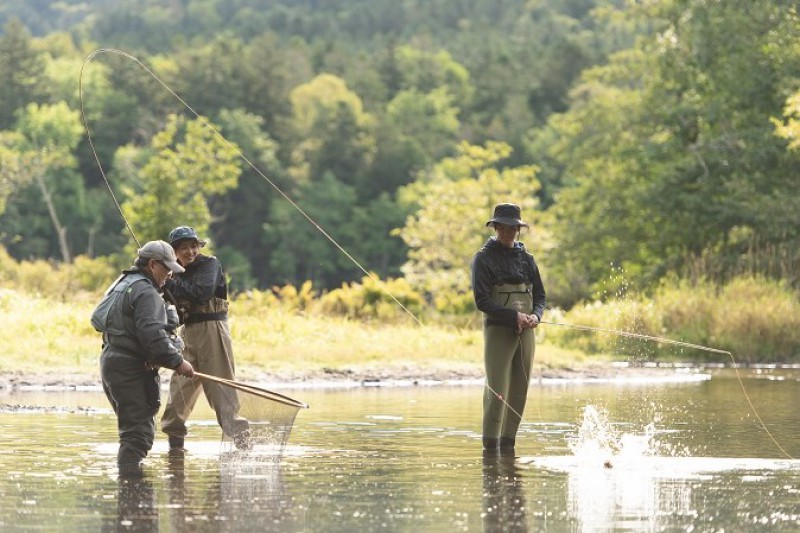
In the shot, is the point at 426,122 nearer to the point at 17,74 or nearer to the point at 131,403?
the point at 17,74

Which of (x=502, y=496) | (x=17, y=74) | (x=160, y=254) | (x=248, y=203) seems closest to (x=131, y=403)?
(x=160, y=254)

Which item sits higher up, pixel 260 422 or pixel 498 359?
pixel 498 359

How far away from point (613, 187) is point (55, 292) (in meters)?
19.4

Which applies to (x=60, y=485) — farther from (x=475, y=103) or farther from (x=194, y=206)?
(x=475, y=103)

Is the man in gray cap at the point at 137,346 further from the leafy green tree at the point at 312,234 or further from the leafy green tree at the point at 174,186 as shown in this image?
the leafy green tree at the point at 312,234

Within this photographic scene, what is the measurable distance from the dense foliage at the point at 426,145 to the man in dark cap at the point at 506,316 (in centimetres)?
239

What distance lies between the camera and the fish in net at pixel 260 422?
12844 millimetres

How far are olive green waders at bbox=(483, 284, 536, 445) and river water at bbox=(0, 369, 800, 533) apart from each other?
372 mm

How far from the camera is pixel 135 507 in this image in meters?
10.5

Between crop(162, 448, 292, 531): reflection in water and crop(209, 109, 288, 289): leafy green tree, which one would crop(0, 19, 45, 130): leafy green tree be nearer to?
crop(209, 109, 288, 289): leafy green tree

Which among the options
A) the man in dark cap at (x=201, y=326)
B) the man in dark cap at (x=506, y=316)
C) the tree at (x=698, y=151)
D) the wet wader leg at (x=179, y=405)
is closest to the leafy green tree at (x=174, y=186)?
the tree at (x=698, y=151)

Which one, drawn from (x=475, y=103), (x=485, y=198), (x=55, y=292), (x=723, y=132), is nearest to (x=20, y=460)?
(x=55, y=292)

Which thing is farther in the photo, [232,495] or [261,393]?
[261,393]

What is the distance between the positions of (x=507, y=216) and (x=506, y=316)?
0.73 m
